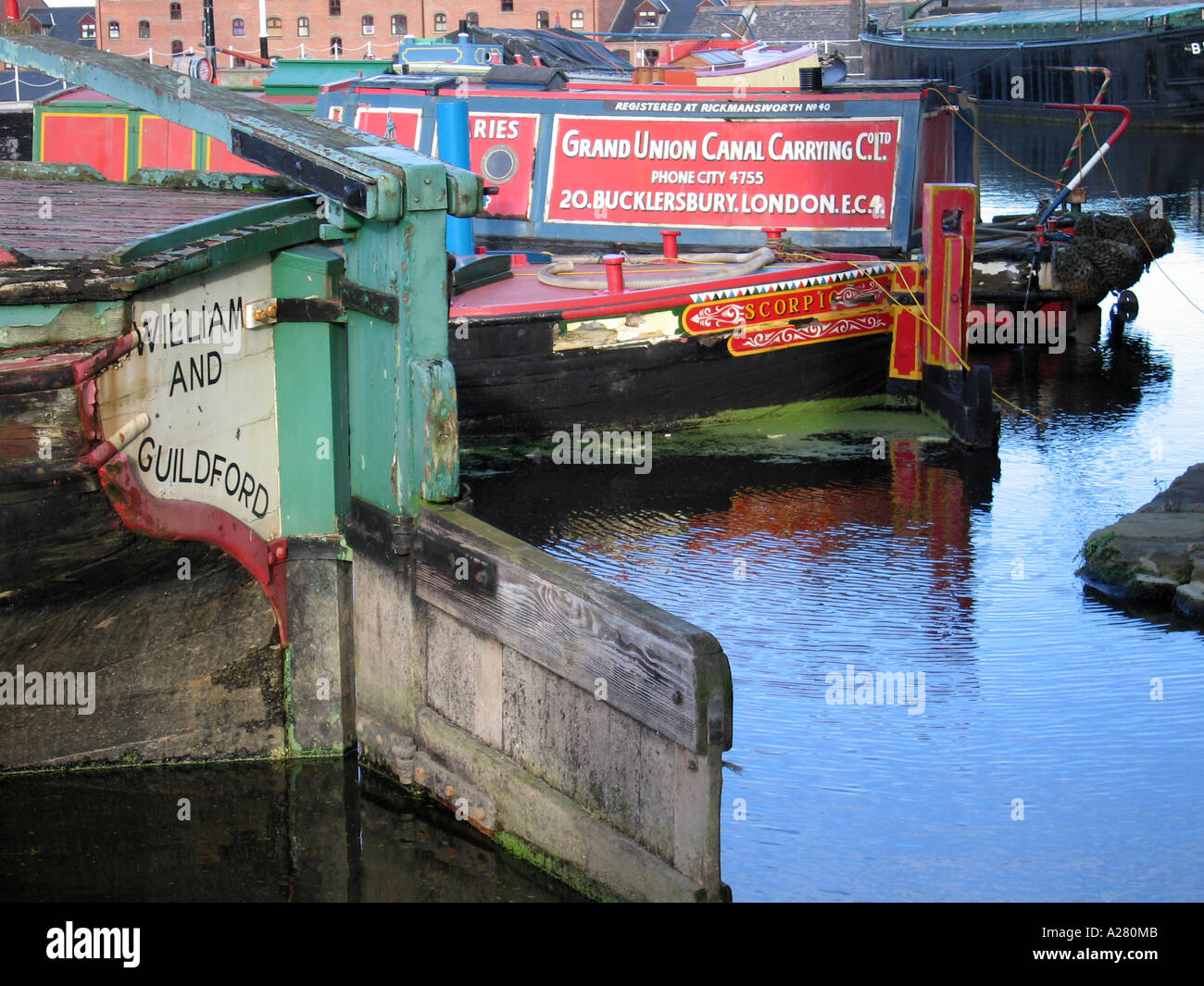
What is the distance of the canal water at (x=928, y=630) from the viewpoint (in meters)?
5.32

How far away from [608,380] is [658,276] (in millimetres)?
855

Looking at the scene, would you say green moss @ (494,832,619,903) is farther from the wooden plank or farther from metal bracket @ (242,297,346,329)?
metal bracket @ (242,297,346,329)

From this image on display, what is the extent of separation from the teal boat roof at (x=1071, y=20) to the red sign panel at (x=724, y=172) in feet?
80.9

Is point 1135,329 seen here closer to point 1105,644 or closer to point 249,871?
point 1105,644

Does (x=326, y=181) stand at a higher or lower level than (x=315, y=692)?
Answer: higher

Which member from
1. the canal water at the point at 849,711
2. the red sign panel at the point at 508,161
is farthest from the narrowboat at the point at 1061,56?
the canal water at the point at 849,711

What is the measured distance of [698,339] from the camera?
10695mm

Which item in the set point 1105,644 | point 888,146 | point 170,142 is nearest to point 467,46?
point 170,142

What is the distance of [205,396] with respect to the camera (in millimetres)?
Answer: 5562

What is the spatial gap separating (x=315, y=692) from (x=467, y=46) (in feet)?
43.7

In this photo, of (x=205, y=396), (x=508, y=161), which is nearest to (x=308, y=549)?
(x=205, y=396)

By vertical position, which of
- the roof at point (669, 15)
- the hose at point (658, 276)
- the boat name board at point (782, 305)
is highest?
the roof at point (669, 15)

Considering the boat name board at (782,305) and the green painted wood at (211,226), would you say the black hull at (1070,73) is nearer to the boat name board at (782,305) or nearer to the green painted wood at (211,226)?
the boat name board at (782,305)

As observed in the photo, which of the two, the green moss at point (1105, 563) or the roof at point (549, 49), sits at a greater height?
the roof at point (549, 49)
